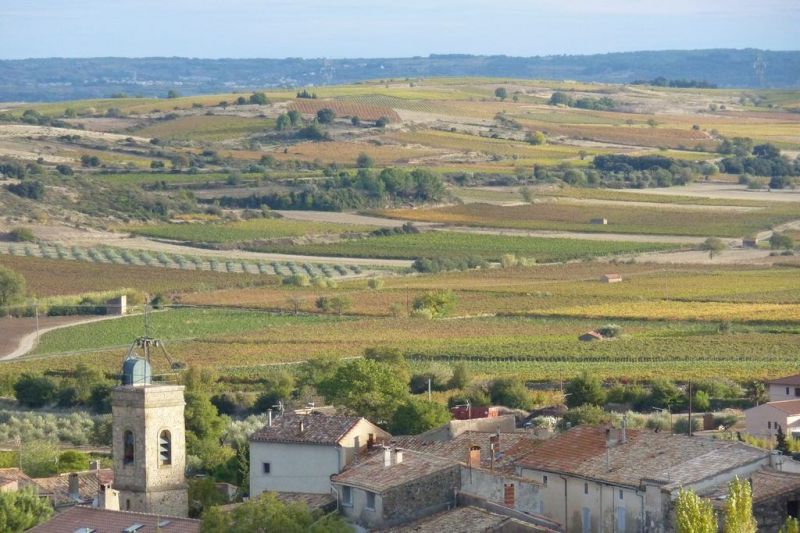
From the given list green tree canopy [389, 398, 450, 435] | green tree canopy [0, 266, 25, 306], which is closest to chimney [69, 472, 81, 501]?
green tree canopy [389, 398, 450, 435]

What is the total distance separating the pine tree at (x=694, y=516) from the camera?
2728 centimetres

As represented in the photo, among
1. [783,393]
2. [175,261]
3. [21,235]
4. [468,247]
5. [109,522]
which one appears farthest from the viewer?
[468,247]

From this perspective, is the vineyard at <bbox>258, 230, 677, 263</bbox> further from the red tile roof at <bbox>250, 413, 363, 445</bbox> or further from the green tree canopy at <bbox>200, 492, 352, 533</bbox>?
the green tree canopy at <bbox>200, 492, 352, 533</bbox>

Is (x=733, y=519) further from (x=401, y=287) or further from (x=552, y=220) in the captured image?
(x=552, y=220)

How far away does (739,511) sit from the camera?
27547mm

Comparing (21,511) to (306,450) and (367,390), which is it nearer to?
(306,450)

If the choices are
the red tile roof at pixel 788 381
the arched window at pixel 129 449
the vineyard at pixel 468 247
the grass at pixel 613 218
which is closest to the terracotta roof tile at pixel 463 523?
the arched window at pixel 129 449

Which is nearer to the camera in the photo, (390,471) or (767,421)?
(390,471)

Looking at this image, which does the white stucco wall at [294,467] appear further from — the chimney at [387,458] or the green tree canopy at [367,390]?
the green tree canopy at [367,390]

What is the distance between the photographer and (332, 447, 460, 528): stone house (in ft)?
109

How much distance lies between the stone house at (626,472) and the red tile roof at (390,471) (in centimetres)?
138

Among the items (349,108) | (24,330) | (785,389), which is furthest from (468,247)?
(349,108)

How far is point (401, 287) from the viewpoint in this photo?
93750 millimetres

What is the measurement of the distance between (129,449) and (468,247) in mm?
79647
